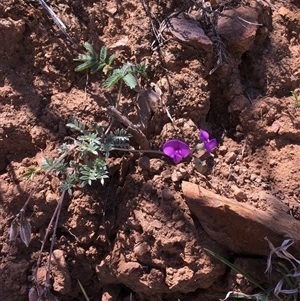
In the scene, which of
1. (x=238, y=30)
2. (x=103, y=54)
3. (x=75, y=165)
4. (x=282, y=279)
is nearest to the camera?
(x=282, y=279)

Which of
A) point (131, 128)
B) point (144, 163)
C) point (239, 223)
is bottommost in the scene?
point (239, 223)

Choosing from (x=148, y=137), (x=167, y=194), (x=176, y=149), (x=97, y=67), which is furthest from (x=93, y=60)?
(x=167, y=194)

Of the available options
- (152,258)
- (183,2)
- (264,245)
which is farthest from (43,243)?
(183,2)

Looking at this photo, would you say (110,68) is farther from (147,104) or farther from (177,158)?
(177,158)

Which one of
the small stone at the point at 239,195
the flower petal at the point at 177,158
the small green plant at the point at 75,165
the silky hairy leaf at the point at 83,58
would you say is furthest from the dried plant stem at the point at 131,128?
the small stone at the point at 239,195

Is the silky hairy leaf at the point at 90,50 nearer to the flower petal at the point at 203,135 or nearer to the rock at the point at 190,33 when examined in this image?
the rock at the point at 190,33

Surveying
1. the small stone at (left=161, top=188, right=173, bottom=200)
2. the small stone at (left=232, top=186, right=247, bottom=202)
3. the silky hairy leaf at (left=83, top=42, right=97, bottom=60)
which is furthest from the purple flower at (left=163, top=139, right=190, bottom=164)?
the silky hairy leaf at (left=83, top=42, right=97, bottom=60)

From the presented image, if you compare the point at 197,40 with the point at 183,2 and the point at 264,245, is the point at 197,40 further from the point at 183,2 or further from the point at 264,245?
the point at 264,245

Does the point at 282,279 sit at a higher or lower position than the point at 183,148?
lower
